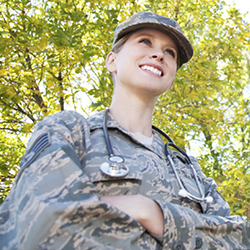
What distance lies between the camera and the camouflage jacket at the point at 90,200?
1013 millimetres

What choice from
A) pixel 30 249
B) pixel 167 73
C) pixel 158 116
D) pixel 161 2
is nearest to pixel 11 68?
pixel 158 116

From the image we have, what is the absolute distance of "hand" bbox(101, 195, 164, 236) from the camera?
115cm

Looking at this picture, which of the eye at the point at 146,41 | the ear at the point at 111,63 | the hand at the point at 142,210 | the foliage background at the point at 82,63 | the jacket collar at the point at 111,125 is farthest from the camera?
the foliage background at the point at 82,63

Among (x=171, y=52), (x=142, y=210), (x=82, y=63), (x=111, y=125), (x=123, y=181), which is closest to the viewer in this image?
(x=142, y=210)

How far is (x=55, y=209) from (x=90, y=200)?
11 centimetres

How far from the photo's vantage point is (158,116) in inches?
142

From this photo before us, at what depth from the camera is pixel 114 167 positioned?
1236 millimetres

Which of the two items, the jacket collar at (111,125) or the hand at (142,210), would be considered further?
the jacket collar at (111,125)

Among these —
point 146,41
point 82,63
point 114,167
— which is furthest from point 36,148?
point 82,63

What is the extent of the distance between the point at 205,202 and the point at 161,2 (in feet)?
10.2

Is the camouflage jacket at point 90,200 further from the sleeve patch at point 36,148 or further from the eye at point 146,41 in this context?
the eye at point 146,41

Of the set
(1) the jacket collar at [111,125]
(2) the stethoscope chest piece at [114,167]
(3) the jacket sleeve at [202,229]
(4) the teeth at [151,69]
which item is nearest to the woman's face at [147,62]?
(4) the teeth at [151,69]

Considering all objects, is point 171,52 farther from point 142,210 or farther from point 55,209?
point 55,209

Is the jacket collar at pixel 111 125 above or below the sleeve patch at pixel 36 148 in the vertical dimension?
above
